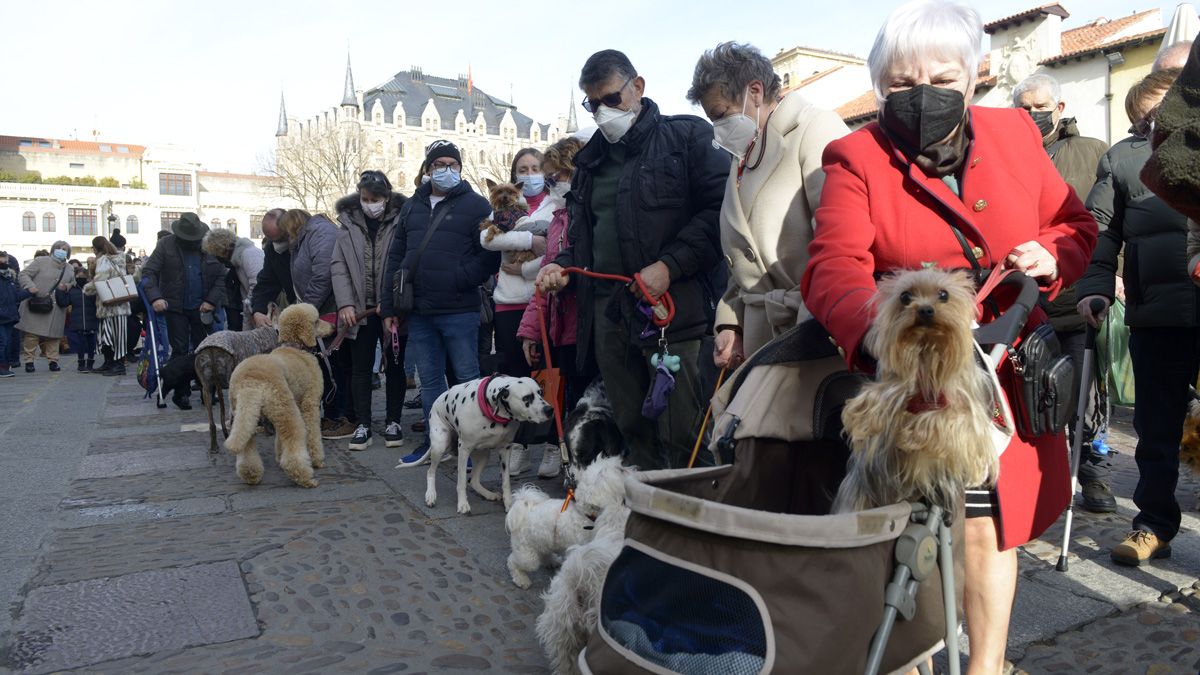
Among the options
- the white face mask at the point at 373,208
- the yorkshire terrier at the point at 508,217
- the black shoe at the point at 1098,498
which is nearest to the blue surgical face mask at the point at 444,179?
the yorkshire terrier at the point at 508,217

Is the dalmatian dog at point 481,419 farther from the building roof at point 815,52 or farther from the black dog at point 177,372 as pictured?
the building roof at point 815,52

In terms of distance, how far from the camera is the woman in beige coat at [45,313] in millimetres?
17172

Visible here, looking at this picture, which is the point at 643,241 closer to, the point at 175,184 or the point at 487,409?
the point at 487,409

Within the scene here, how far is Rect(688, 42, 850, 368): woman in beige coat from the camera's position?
9.98 feet

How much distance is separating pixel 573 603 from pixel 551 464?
3.40 meters

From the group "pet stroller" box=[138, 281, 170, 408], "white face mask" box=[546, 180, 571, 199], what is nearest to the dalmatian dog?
"white face mask" box=[546, 180, 571, 199]

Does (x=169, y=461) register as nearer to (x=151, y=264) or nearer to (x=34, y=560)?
(x=34, y=560)

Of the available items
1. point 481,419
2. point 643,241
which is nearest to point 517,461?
point 481,419

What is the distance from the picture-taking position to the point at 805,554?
1.59 meters

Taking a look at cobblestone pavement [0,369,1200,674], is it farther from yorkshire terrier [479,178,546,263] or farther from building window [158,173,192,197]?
building window [158,173,192,197]

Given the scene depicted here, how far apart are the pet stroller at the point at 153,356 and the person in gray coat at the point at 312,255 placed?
10.6ft

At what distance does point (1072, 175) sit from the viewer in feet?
17.0

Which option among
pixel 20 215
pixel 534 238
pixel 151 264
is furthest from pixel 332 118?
pixel 534 238

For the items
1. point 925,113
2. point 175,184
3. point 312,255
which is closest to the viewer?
point 925,113
